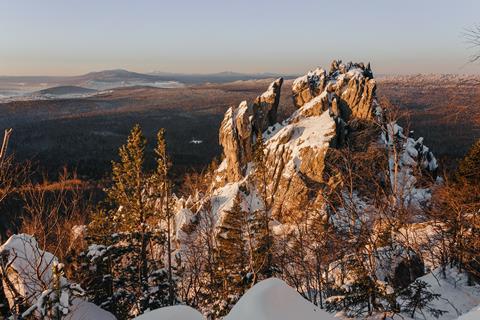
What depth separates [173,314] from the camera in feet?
22.8

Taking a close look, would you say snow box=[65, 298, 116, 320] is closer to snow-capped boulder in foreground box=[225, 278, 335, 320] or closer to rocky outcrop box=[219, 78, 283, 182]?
snow-capped boulder in foreground box=[225, 278, 335, 320]

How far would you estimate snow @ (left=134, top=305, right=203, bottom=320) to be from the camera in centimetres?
687

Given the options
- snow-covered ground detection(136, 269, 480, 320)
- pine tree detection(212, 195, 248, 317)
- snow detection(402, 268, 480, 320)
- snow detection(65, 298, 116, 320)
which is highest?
snow-covered ground detection(136, 269, 480, 320)

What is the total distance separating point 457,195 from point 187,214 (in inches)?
1387

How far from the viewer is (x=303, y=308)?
19.4 feet

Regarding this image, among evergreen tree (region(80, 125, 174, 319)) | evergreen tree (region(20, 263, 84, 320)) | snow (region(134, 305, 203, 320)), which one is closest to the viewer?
snow (region(134, 305, 203, 320))

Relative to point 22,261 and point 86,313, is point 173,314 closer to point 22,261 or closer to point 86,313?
point 22,261

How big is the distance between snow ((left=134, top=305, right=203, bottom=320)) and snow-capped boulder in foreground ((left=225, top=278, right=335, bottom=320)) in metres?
1.26

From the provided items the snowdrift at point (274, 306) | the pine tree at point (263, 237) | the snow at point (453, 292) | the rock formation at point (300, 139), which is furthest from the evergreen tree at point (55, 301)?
the rock formation at point (300, 139)

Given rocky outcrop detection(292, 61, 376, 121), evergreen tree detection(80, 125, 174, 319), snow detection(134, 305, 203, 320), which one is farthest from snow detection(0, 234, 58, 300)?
rocky outcrop detection(292, 61, 376, 121)

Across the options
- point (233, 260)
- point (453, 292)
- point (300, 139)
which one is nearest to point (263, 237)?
point (233, 260)

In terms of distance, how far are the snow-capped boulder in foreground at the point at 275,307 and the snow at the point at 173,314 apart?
4.14 feet

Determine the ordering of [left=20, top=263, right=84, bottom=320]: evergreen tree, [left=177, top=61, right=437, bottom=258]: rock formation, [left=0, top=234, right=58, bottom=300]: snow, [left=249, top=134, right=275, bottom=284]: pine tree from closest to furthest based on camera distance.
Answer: [left=20, top=263, right=84, bottom=320]: evergreen tree
[left=0, top=234, right=58, bottom=300]: snow
[left=249, top=134, right=275, bottom=284]: pine tree
[left=177, top=61, right=437, bottom=258]: rock formation

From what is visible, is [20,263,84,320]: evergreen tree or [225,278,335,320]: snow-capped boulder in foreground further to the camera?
[20,263,84,320]: evergreen tree
